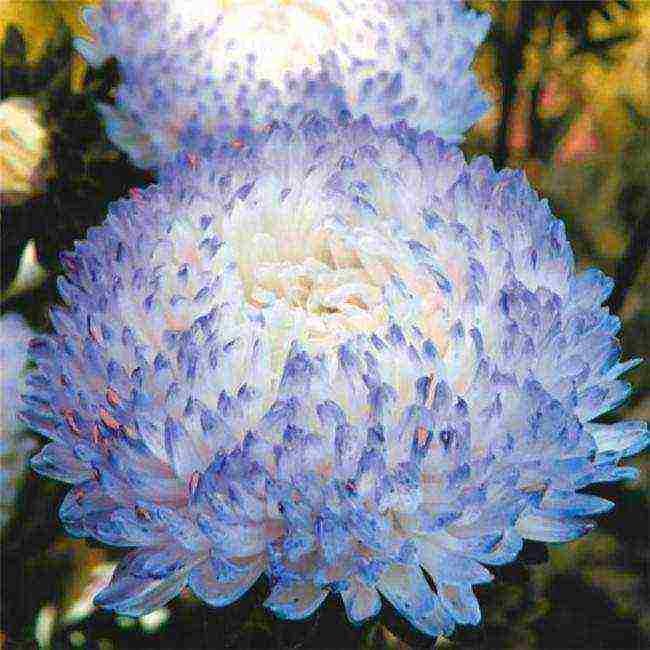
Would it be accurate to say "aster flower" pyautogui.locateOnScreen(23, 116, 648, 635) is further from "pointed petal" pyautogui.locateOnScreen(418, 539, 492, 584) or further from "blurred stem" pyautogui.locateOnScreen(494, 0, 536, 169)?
"blurred stem" pyautogui.locateOnScreen(494, 0, 536, 169)

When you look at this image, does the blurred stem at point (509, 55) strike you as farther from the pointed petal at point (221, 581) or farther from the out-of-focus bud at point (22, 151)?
the pointed petal at point (221, 581)

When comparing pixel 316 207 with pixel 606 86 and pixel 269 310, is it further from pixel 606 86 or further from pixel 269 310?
pixel 606 86

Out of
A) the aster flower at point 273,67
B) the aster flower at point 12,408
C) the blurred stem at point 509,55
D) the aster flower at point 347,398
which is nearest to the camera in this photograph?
the aster flower at point 347,398

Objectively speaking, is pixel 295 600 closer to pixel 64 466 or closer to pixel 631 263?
pixel 64 466

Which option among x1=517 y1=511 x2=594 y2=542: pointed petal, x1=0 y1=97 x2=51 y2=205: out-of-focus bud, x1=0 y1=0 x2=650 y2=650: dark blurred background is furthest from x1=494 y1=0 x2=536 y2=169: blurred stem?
x1=517 y1=511 x2=594 y2=542: pointed petal

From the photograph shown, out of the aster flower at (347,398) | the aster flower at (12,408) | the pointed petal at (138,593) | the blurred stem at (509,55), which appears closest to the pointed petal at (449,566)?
the aster flower at (347,398)

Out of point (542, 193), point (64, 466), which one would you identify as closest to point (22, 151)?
point (64, 466)

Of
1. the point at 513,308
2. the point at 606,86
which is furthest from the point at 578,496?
the point at 606,86
